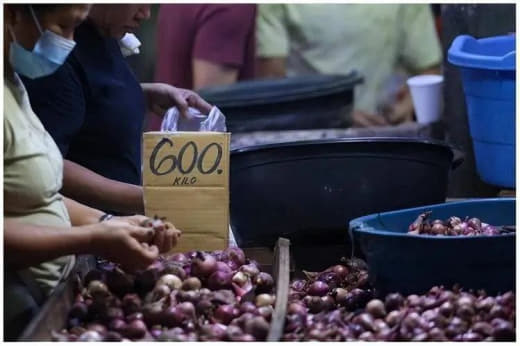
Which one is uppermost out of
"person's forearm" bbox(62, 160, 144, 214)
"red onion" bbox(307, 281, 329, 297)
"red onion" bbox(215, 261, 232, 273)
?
"person's forearm" bbox(62, 160, 144, 214)

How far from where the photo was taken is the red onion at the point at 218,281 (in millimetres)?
2971

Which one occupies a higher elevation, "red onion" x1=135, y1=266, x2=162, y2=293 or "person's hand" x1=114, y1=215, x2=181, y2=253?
"person's hand" x1=114, y1=215, x2=181, y2=253

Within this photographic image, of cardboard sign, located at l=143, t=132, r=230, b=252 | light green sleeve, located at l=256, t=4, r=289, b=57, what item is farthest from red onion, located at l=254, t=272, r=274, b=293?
light green sleeve, located at l=256, t=4, r=289, b=57

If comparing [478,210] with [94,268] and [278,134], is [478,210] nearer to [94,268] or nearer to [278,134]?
[94,268]

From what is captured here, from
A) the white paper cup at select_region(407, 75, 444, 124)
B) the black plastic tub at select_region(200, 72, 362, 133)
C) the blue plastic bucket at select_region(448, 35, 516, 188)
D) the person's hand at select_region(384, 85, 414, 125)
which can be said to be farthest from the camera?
the person's hand at select_region(384, 85, 414, 125)

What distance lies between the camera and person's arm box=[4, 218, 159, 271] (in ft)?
8.48

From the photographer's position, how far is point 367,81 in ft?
24.4

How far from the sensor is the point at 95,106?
3496 mm

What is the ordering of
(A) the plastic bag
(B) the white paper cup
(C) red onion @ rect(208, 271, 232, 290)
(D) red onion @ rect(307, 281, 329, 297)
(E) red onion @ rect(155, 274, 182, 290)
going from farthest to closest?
(B) the white paper cup < (A) the plastic bag < (D) red onion @ rect(307, 281, 329, 297) < (C) red onion @ rect(208, 271, 232, 290) < (E) red onion @ rect(155, 274, 182, 290)

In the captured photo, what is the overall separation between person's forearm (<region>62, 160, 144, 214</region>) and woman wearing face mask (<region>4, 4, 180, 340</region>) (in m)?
0.46

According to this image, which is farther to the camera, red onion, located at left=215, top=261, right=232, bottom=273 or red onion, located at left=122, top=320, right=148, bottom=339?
red onion, located at left=215, top=261, right=232, bottom=273

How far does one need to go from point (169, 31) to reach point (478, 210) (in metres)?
3.85

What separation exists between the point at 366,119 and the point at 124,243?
440cm

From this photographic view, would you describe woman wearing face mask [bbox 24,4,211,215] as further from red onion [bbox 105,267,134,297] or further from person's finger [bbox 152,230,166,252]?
person's finger [bbox 152,230,166,252]
